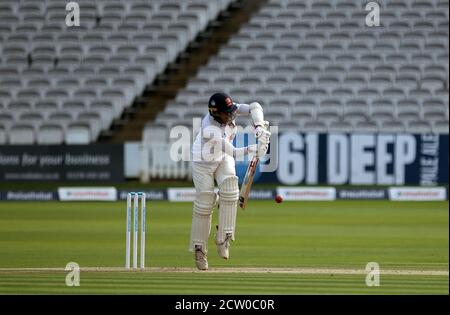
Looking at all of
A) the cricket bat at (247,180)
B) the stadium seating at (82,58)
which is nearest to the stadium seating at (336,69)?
the stadium seating at (82,58)

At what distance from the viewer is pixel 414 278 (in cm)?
1205

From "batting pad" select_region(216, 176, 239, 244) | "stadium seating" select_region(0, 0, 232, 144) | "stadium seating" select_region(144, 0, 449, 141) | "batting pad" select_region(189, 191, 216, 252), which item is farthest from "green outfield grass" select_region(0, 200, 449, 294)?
"stadium seating" select_region(0, 0, 232, 144)

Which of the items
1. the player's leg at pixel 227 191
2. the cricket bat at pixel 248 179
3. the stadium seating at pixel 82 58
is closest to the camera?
the player's leg at pixel 227 191

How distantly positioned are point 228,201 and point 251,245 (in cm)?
478

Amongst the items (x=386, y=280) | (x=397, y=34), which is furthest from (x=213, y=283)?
(x=397, y=34)

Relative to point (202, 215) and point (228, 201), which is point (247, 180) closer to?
point (228, 201)

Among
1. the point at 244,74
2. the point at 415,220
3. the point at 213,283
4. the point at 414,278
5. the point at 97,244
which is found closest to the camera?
the point at 213,283

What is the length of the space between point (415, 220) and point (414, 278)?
829cm

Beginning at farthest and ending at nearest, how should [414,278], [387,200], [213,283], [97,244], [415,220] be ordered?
[387,200] → [415,220] → [97,244] → [414,278] → [213,283]

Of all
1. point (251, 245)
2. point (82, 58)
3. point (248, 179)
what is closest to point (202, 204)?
point (248, 179)

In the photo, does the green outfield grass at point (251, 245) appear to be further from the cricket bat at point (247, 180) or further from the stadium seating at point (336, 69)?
the stadium seating at point (336, 69)

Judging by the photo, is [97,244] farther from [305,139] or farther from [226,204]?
[305,139]

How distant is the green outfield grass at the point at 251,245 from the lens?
1121cm

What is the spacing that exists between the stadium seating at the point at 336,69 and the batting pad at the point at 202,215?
14371mm
